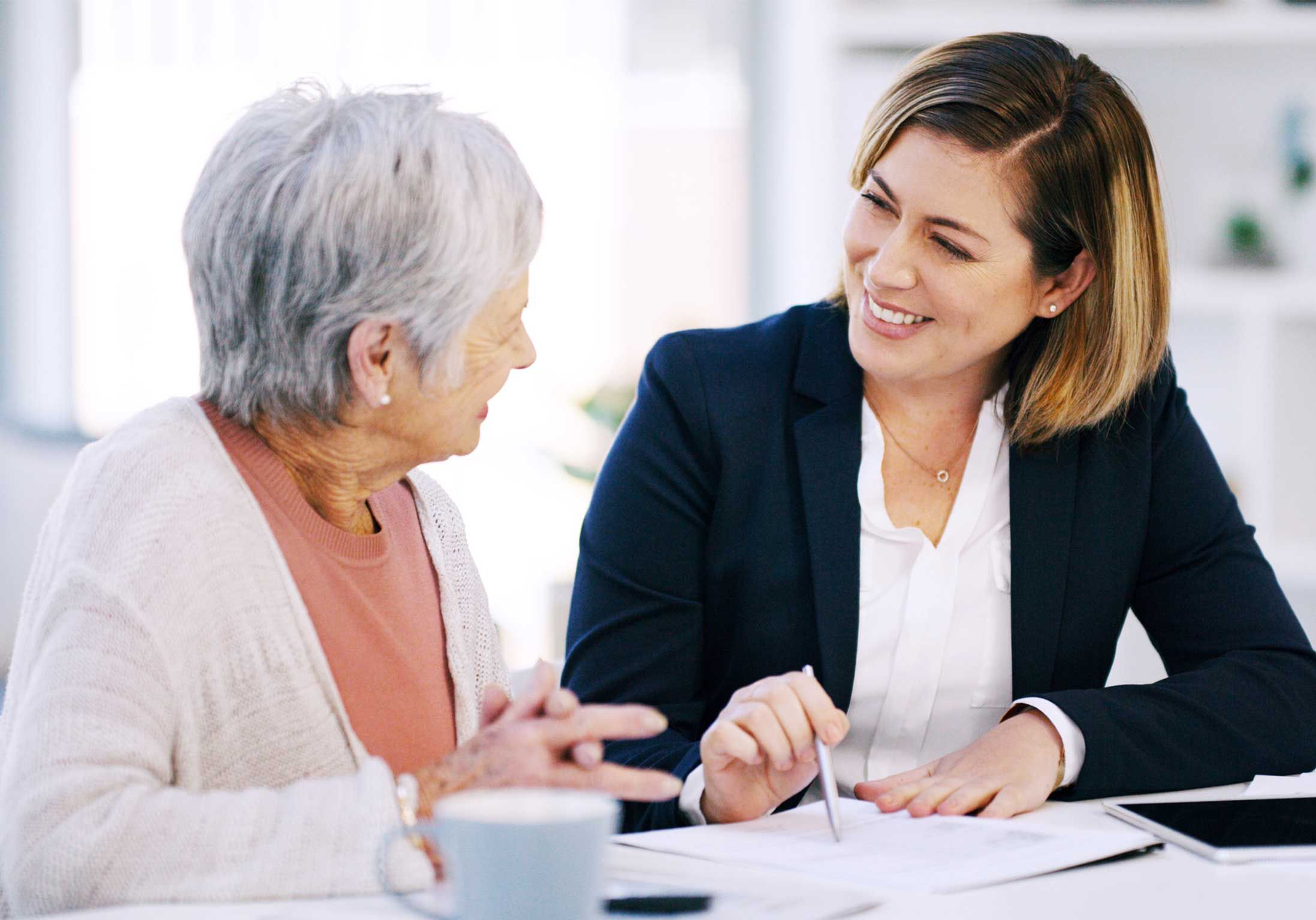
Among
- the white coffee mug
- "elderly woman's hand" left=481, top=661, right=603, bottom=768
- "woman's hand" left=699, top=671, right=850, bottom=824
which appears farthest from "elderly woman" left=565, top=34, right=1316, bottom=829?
the white coffee mug

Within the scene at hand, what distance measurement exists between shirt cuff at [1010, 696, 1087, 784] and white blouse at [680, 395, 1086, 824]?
230 millimetres

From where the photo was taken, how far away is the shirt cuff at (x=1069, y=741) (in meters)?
1.22

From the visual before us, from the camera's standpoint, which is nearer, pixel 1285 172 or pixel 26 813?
pixel 26 813

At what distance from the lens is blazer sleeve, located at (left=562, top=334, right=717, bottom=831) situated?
1.41m

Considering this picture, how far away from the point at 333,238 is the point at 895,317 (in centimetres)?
71

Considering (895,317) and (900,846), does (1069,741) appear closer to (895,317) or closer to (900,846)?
(900,846)

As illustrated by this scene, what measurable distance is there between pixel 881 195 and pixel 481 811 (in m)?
1.02

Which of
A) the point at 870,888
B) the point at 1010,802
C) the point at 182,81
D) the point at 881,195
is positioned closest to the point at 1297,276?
the point at 881,195

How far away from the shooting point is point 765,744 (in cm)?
106

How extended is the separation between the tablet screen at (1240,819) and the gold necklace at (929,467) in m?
0.50

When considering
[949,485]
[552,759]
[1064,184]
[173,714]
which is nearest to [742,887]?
[552,759]

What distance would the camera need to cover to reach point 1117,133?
1538 mm

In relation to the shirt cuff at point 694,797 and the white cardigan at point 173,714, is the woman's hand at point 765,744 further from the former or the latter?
the white cardigan at point 173,714

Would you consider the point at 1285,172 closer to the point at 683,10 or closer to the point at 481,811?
the point at 683,10
